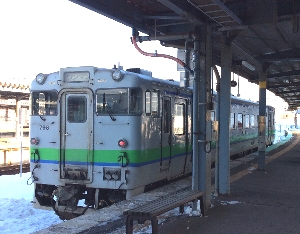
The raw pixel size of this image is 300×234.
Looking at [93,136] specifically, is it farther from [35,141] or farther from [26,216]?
[26,216]

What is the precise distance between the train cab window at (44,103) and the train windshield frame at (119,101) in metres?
1.11

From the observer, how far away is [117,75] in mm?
7961

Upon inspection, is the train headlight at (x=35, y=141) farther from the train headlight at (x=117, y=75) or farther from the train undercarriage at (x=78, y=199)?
the train headlight at (x=117, y=75)

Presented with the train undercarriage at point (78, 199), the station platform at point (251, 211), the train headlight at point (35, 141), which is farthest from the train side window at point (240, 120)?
the train headlight at point (35, 141)

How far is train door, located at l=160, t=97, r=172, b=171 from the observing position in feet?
29.8

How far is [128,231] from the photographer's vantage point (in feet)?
17.2

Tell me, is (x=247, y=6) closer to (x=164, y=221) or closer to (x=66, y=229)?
(x=164, y=221)

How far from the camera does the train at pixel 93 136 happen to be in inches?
308

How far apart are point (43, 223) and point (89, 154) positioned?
71.6 inches

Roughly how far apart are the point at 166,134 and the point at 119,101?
1.79m

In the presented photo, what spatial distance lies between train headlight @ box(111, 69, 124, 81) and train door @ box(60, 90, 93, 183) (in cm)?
65

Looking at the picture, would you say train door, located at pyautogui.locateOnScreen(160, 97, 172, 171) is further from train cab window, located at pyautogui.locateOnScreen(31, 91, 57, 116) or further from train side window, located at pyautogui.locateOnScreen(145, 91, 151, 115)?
train cab window, located at pyautogui.locateOnScreen(31, 91, 57, 116)

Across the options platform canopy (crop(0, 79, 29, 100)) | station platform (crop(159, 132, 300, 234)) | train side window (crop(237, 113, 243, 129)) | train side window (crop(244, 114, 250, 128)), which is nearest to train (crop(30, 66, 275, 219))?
station platform (crop(159, 132, 300, 234))

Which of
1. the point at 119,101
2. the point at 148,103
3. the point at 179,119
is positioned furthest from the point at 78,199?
the point at 179,119
